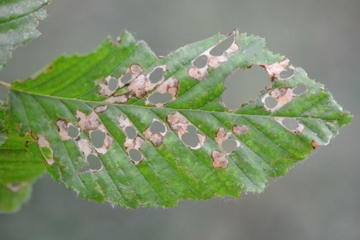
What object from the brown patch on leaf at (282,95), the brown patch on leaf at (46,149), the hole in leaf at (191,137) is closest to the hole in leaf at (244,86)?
the hole in leaf at (191,137)

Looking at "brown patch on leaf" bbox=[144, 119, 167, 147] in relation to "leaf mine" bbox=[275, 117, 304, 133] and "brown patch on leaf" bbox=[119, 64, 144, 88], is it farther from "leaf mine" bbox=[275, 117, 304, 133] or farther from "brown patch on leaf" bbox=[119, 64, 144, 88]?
"leaf mine" bbox=[275, 117, 304, 133]

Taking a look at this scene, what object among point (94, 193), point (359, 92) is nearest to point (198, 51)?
point (94, 193)

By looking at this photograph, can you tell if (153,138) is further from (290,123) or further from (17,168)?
(17,168)

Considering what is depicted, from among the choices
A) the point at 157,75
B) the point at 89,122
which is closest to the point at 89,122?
the point at 89,122

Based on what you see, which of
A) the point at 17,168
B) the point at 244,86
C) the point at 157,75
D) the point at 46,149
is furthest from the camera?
the point at 244,86

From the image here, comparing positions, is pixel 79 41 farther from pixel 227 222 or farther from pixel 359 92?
pixel 359 92

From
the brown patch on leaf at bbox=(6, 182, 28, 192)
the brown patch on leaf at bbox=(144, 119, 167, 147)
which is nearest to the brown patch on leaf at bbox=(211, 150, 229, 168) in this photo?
the brown patch on leaf at bbox=(144, 119, 167, 147)

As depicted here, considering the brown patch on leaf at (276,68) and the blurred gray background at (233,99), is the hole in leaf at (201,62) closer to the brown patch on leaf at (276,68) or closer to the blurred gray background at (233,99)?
the brown patch on leaf at (276,68)
